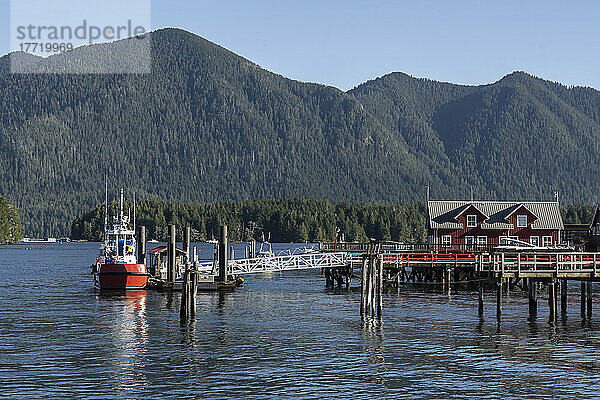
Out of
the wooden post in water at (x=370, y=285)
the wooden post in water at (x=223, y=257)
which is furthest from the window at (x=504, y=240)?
the wooden post in water at (x=370, y=285)

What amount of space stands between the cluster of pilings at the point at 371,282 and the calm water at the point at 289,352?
3.55 feet

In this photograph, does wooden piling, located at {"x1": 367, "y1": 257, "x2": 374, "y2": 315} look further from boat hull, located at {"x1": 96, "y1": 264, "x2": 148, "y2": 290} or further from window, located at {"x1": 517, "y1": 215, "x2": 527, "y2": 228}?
window, located at {"x1": 517, "y1": 215, "x2": 527, "y2": 228}

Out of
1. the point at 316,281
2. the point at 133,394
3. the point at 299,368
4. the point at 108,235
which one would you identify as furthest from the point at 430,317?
the point at 316,281

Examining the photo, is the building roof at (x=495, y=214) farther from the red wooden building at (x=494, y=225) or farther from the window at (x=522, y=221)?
the window at (x=522, y=221)

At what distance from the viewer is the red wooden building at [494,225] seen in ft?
374

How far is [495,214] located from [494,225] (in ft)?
6.59

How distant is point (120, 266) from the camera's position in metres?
76.1

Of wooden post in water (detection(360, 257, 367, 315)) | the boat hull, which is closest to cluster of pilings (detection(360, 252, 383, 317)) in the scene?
wooden post in water (detection(360, 257, 367, 315))

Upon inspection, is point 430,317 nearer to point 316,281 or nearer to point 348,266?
point 348,266

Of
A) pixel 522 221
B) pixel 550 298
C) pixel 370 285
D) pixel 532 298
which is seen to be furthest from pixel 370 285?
pixel 522 221

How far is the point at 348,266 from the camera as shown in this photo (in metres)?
84.1

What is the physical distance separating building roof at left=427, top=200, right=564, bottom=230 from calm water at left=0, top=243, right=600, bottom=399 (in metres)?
46.2

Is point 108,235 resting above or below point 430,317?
above

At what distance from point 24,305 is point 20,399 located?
3588 centimetres
